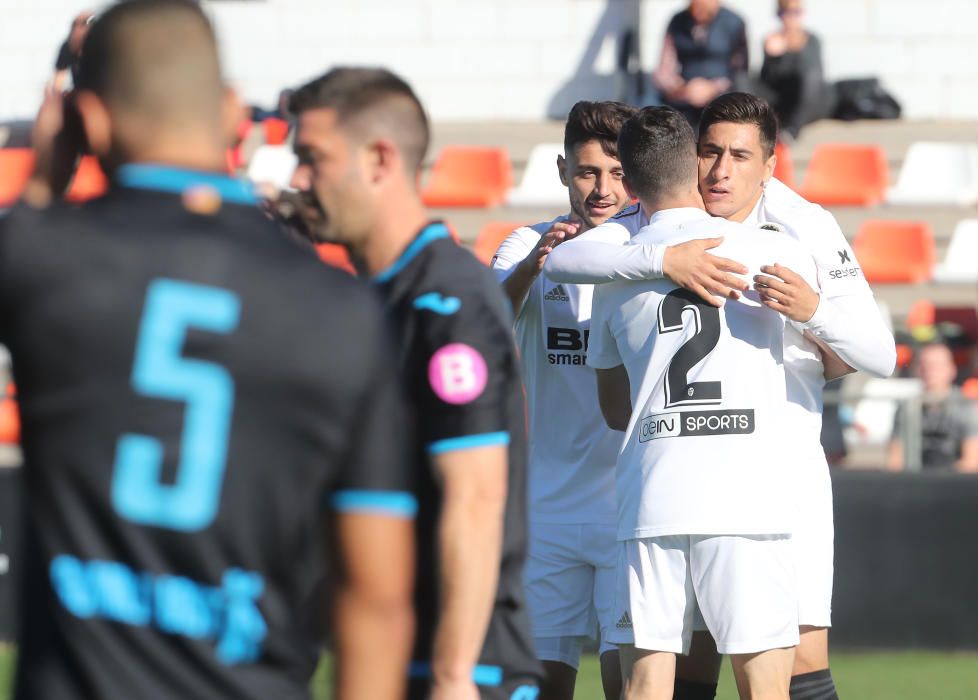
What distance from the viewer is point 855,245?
13.0 metres

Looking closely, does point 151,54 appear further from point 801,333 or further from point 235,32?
point 235,32

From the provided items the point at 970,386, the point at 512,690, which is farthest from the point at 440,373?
the point at 970,386

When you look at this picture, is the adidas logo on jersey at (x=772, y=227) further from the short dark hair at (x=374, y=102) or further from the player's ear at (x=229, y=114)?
the player's ear at (x=229, y=114)

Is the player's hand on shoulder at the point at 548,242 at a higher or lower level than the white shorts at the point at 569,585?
higher

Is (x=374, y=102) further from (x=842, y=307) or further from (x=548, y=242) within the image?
(x=842, y=307)

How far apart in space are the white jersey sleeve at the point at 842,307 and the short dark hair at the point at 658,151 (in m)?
0.44

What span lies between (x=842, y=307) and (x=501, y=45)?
11.0m

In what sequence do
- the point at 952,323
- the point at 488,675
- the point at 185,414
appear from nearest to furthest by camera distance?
the point at 185,414, the point at 488,675, the point at 952,323

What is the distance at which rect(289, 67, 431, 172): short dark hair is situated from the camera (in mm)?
2783

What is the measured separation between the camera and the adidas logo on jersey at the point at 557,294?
16.8ft

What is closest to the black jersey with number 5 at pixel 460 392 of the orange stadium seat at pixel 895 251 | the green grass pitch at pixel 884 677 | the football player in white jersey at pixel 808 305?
the football player in white jersey at pixel 808 305

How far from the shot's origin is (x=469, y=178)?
14.1 meters

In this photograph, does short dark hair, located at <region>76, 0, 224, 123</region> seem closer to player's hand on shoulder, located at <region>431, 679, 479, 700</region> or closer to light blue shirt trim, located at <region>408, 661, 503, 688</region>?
player's hand on shoulder, located at <region>431, 679, 479, 700</region>

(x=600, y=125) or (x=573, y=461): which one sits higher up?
(x=600, y=125)
